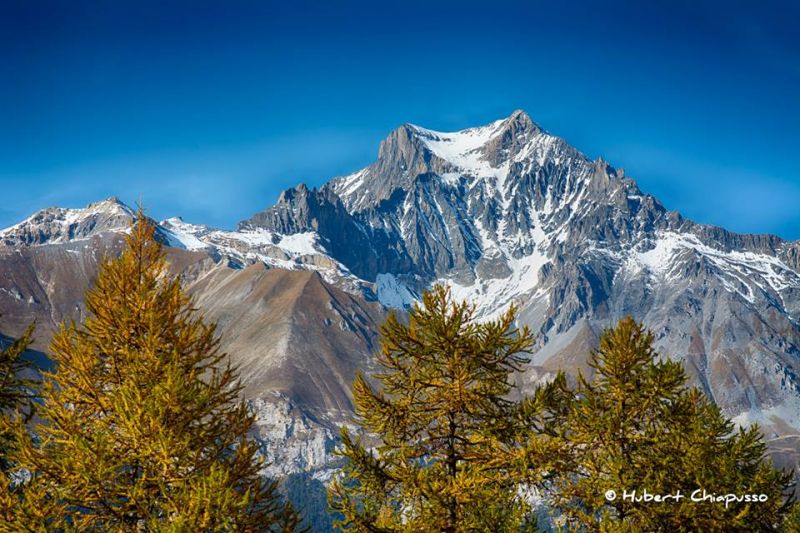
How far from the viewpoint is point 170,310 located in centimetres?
1791

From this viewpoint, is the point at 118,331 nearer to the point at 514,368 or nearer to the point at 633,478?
the point at 514,368

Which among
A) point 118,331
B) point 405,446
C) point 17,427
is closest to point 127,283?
point 118,331

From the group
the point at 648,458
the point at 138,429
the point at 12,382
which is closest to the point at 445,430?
the point at 648,458

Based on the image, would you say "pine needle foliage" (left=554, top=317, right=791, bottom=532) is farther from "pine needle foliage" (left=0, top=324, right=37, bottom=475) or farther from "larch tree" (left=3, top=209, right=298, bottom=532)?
"pine needle foliage" (left=0, top=324, right=37, bottom=475)

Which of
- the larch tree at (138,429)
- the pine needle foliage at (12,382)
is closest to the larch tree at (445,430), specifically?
the larch tree at (138,429)

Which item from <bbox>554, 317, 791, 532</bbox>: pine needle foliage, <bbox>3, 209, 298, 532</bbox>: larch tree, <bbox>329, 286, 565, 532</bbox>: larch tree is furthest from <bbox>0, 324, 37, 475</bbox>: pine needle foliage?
<bbox>554, 317, 791, 532</bbox>: pine needle foliage

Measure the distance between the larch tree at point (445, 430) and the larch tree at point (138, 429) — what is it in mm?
2562

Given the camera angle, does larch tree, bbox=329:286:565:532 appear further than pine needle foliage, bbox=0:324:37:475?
No

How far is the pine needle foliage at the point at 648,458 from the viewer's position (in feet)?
63.5

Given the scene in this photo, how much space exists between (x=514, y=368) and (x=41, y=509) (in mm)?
11256

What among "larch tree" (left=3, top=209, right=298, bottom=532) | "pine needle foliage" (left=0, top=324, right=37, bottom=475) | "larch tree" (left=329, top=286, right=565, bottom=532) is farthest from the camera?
"pine needle foliage" (left=0, top=324, right=37, bottom=475)

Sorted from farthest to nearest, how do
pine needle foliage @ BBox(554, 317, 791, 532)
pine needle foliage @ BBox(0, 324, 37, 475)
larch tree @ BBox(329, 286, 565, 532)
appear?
pine needle foliage @ BBox(554, 317, 791, 532)
pine needle foliage @ BBox(0, 324, 37, 475)
larch tree @ BBox(329, 286, 565, 532)

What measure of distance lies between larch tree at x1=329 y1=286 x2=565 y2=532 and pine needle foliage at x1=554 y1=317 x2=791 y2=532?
1957 millimetres

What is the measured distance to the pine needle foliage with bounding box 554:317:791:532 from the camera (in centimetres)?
1934
